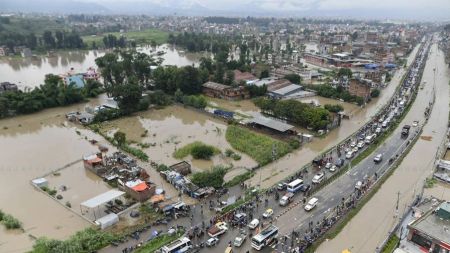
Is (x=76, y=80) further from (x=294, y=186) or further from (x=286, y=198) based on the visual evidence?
(x=286, y=198)

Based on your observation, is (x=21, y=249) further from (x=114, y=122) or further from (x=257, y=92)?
(x=257, y=92)

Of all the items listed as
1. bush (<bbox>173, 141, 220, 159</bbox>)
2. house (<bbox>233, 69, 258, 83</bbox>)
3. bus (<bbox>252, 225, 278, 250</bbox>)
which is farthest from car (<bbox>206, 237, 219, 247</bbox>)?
house (<bbox>233, 69, 258, 83</bbox>)

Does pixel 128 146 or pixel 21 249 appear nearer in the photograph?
pixel 21 249

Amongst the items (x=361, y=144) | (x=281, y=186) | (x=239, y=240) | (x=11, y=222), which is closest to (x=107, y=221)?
(x=11, y=222)

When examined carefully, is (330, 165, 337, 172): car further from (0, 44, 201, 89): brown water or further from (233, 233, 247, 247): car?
(0, 44, 201, 89): brown water

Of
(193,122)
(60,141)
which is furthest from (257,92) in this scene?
(60,141)

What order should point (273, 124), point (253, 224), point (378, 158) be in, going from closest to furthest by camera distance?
point (253, 224)
point (378, 158)
point (273, 124)

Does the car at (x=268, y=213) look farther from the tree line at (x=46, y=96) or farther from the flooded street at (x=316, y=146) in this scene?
the tree line at (x=46, y=96)
